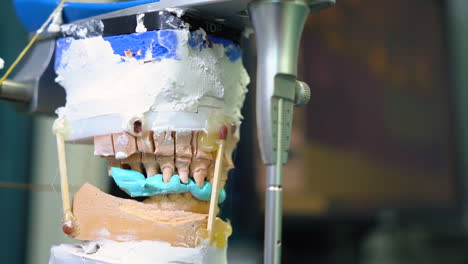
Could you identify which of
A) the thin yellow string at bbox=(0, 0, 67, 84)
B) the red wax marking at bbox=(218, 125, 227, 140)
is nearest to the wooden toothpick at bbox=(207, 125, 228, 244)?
the red wax marking at bbox=(218, 125, 227, 140)

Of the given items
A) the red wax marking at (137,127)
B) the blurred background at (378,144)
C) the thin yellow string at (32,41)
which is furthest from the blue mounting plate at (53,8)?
the blurred background at (378,144)

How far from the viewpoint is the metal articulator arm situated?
0.56 m

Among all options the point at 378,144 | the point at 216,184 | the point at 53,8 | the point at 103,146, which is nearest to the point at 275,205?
the point at 216,184

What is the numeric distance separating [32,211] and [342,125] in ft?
3.90

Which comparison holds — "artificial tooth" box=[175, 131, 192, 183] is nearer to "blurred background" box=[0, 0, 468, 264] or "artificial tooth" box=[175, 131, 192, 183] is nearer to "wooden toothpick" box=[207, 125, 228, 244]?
"wooden toothpick" box=[207, 125, 228, 244]

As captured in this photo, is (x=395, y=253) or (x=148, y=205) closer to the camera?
(x=148, y=205)

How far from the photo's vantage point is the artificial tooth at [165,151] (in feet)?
1.99

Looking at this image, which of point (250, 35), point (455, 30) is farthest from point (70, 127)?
point (455, 30)

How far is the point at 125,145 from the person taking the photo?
61cm

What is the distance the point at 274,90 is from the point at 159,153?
144 millimetres

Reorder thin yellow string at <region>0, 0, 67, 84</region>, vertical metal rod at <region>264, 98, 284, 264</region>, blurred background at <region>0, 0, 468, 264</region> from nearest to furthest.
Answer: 1. vertical metal rod at <region>264, 98, 284, 264</region>
2. thin yellow string at <region>0, 0, 67, 84</region>
3. blurred background at <region>0, 0, 468, 264</region>

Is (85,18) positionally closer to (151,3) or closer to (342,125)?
(151,3)

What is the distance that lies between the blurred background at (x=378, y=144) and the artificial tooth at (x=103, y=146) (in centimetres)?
62

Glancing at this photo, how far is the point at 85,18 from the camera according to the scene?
0.69 m
